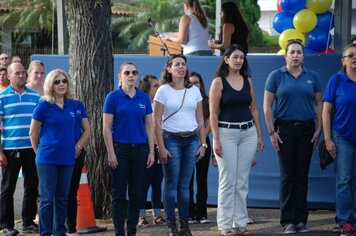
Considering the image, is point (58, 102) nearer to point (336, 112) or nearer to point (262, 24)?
point (336, 112)

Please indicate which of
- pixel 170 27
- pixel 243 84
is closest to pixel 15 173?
pixel 243 84

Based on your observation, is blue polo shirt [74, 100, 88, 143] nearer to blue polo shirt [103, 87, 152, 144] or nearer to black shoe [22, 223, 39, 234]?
blue polo shirt [103, 87, 152, 144]

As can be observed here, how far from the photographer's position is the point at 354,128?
26.3ft

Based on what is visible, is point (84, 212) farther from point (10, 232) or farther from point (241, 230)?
point (241, 230)

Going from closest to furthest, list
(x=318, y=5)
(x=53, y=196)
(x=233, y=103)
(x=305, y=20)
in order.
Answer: (x=53, y=196) → (x=233, y=103) → (x=305, y=20) → (x=318, y=5)

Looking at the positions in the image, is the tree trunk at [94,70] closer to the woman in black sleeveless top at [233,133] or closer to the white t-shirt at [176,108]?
the white t-shirt at [176,108]

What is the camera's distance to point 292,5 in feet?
34.5

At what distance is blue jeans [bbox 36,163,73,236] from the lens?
7.47 meters

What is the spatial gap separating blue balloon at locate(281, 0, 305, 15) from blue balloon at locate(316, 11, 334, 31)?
29 centimetres

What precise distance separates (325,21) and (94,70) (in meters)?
3.36

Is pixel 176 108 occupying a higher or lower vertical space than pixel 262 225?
higher

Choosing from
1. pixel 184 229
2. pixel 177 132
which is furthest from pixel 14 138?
pixel 184 229

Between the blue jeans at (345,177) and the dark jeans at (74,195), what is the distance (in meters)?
2.73

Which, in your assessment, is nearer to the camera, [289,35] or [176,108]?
[176,108]
